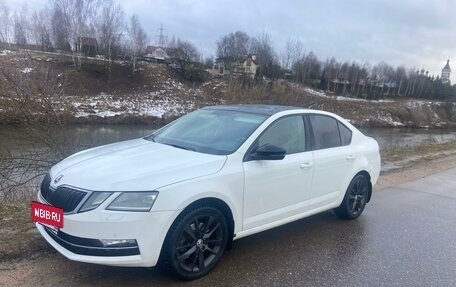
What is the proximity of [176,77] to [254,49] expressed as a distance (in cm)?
2899

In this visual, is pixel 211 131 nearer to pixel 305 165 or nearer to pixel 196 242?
pixel 305 165

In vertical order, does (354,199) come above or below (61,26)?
below

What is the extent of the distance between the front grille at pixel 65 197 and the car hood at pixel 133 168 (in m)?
0.06

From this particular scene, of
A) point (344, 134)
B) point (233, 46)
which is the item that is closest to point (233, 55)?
point (233, 46)

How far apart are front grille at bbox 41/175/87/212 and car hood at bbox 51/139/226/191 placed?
0.06m

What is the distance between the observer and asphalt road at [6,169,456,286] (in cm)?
365

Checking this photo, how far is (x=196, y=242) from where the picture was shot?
12.0 ft

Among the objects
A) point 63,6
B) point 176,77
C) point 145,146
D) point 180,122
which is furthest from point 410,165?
point 63,6

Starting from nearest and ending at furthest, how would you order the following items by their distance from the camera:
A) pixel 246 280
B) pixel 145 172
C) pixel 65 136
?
1. pixel 145 172
2. pixel 246 280
3. pixel 65 136

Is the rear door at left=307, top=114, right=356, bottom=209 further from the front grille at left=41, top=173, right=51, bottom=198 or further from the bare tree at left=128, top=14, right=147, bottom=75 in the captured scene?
the bare tree at left=128, top=14, right=147, bottom=75

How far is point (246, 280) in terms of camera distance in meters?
3.71

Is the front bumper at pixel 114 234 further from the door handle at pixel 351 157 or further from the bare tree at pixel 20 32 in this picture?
the bare tree at pixel 20 32

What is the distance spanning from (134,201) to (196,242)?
0.75 m

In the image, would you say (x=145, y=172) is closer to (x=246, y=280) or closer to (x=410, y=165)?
(x=246, y=280)
